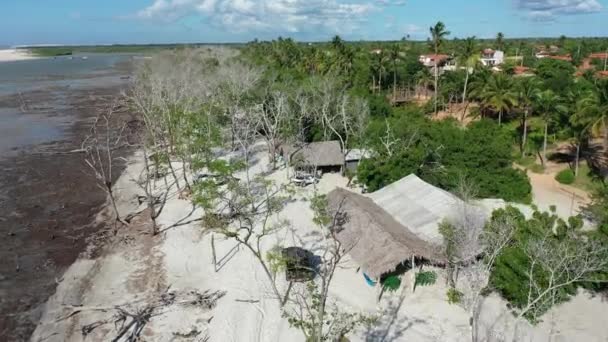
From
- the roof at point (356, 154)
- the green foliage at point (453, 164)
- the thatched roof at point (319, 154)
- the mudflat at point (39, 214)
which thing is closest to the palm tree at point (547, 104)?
the green foliage at point (453, 164)

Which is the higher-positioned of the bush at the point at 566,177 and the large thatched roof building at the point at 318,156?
the large thatched roof building at the point at 318,156

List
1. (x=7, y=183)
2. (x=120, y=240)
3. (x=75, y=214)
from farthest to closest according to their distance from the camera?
(x=7, y=183) < (x=75, y=214) < (x=120, y=240)

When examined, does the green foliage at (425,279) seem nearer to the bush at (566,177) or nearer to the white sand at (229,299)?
the white sand at (229,299)

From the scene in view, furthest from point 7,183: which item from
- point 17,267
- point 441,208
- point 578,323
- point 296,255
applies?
point 578,323

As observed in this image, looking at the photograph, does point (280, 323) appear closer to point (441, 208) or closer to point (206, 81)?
point (441, 208)

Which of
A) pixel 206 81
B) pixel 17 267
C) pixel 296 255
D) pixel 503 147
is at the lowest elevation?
pixel 17 267

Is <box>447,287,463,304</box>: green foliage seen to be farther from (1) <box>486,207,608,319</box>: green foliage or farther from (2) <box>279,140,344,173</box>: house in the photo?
(2) <box>279,140,344,173</box>: house
